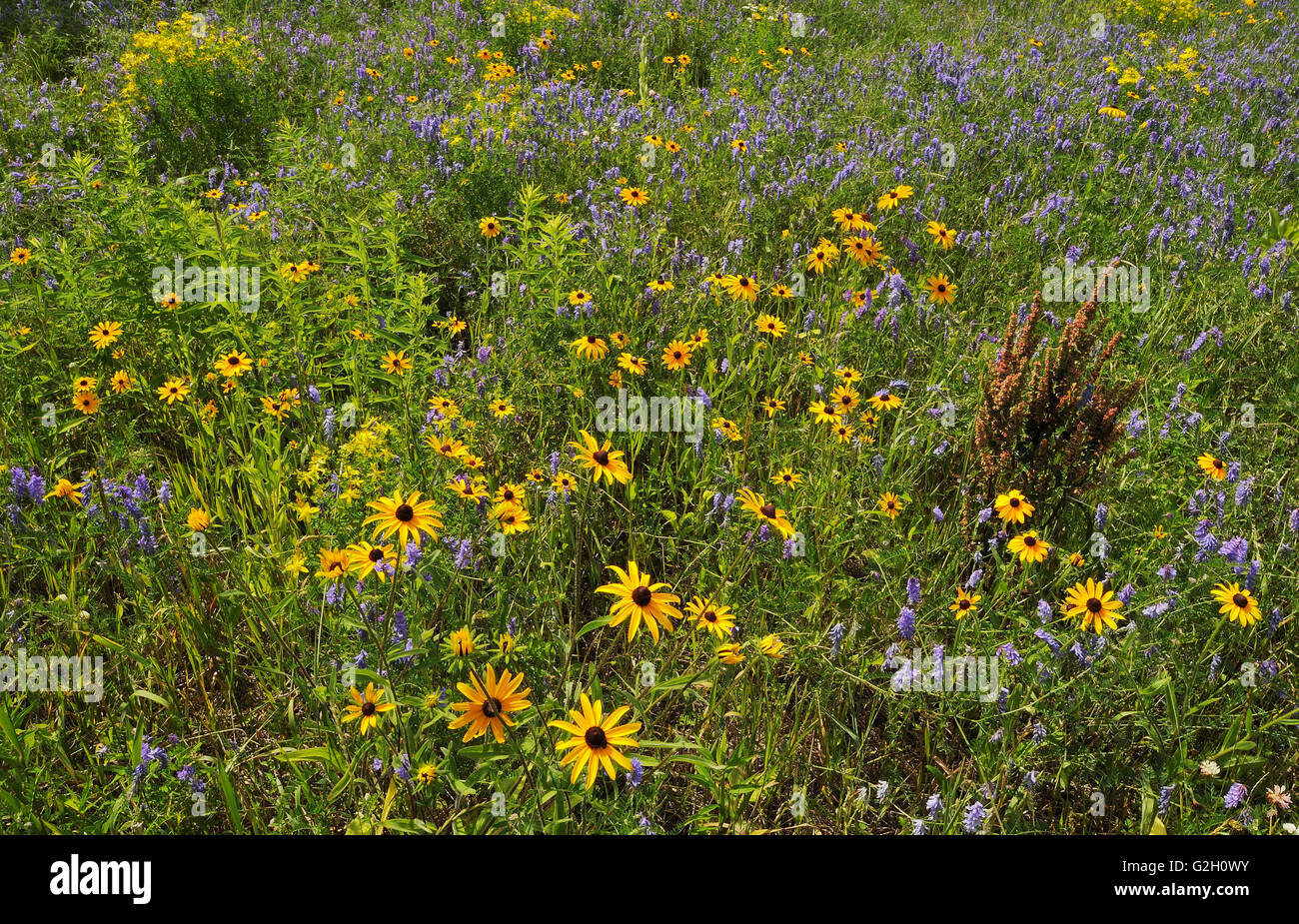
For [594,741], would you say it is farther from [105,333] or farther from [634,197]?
[634,197]

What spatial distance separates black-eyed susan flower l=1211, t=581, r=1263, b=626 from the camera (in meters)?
2.07

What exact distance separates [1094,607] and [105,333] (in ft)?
11.5

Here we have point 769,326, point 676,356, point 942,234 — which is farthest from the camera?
point 942,234

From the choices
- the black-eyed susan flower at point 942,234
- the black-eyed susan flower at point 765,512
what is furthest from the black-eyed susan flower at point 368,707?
the black-eyed susan flower at point 942,234

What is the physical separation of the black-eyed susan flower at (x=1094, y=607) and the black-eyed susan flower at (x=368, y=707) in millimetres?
1767

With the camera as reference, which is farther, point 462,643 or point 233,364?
point 233,364

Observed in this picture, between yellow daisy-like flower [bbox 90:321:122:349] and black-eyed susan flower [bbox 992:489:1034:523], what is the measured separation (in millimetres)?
3155

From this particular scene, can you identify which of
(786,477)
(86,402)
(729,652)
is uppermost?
(86,402)

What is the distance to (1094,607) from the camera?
6.90ft

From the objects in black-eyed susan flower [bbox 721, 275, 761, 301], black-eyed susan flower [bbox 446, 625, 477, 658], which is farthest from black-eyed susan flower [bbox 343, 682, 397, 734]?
black-eyed susan flower [bbox 721, 275, 761, 301]

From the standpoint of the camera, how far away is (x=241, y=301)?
3.05 metres

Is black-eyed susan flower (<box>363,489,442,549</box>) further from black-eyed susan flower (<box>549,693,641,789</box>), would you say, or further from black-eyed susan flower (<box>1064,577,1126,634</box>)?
black-eyed susan flower (<box>1064,577,1126,634</box>)

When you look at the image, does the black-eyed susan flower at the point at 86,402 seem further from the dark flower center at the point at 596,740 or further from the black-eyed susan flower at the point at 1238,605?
the black-eyed susan flower at the point at 1238,605

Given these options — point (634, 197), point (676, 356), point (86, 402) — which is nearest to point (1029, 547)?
point (676, 356)
